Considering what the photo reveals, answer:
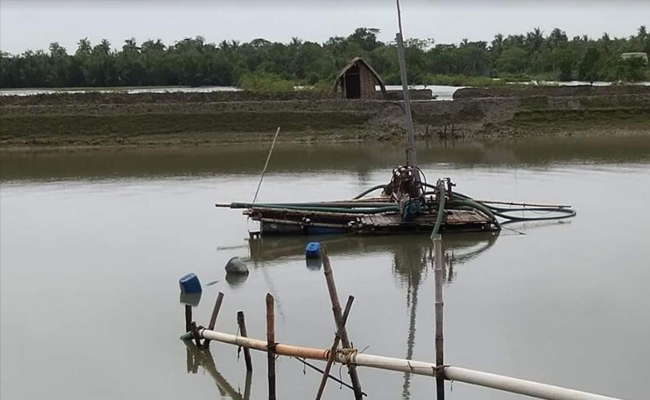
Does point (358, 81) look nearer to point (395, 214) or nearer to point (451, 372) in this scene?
point (395, 214)

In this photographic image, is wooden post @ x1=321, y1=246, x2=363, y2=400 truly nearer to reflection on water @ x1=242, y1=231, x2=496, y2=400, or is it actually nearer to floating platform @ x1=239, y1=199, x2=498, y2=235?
reflection on water @ x1=242, y1=231, x2=496, y2=400

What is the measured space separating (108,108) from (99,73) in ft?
74.1

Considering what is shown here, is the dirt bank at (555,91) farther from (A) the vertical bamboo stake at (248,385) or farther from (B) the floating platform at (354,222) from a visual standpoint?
(A) the vertical bamboo stake at (248,385)

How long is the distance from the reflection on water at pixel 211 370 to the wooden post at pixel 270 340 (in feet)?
2.51

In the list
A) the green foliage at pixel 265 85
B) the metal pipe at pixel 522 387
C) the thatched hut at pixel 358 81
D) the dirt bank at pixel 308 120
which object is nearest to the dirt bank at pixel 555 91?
the dirt bank at pixel 308 120

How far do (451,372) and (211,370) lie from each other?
3.03m

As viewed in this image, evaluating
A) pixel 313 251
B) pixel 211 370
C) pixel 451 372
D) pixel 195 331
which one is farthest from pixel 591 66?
pixel 451 372

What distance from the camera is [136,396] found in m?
7.25

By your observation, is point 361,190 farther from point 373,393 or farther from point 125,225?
point 373,393

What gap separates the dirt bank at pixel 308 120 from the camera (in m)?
29.0

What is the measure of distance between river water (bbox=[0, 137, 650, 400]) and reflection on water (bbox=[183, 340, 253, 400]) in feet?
0.07

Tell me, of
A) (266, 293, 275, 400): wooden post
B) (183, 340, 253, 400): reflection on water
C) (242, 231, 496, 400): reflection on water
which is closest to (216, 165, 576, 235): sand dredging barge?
(242, 231, 496, 400): reflection on water

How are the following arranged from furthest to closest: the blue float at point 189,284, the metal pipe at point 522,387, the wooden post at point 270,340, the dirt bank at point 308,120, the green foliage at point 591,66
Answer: the green foliage at point 591,66, the dirt bank at point 308,120, the blue float at point 189,284, the wooden post at point 270,340, the metal pipe at point 522,387

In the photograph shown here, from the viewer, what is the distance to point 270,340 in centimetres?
630
